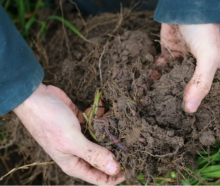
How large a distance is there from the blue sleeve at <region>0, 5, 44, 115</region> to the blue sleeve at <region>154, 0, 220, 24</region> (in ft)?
2.44

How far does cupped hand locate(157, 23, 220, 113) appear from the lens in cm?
98

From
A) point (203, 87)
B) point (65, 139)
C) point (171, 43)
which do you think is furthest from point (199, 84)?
point (65, 139)

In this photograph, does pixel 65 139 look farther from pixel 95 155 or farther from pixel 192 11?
pixel 192 11

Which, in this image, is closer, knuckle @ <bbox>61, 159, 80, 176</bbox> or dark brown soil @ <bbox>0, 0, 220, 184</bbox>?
dark brown soil @ <bbox>0, 0, 220, 184</bbox>

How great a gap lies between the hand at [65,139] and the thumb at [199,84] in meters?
0.44

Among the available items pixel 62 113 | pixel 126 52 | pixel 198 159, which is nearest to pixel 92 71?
pixel 126 52

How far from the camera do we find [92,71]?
1.37m

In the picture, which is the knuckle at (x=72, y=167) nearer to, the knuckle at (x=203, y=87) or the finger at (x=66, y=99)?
the finger at (x=66, y=99)

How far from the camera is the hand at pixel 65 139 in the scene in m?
1.09

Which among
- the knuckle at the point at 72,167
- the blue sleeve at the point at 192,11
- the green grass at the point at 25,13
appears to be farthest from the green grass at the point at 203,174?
the green grass at the point at 25,13

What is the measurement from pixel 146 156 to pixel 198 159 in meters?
0.44

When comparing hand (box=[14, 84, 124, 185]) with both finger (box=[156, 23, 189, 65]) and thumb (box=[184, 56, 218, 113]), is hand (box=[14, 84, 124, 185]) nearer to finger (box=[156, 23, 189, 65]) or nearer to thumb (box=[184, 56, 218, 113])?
thumb (box=[184, 56, 218, 113])

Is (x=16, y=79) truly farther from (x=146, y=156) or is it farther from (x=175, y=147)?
(x=175, y=147)

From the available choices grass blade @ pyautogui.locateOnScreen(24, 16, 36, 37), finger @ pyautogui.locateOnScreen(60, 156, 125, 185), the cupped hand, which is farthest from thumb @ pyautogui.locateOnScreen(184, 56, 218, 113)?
grass blade @ pyautogui.locateOnScreen(24, 16, 36, 37)
